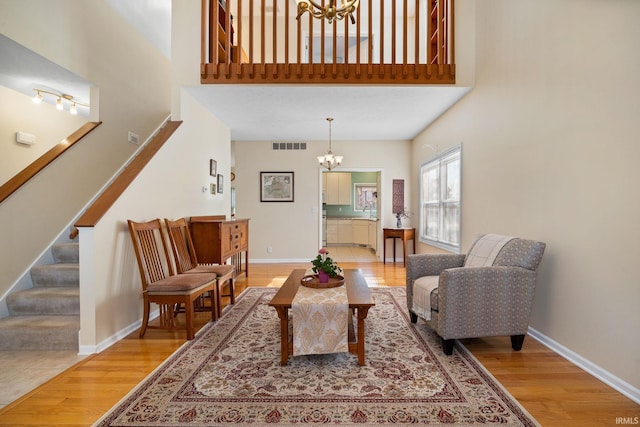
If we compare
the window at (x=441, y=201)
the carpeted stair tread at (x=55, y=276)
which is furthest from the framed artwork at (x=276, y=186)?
the carpeted stair tread at (x=55, y=276)

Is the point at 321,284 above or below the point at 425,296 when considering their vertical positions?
above

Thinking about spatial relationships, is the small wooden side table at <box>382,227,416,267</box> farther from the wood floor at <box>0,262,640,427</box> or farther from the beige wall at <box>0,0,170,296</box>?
the beige wall at <box>0,0,170,296</box>

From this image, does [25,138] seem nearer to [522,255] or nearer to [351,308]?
[351,308]

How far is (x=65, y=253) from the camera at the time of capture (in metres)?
3.17

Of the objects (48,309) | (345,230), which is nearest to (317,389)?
(48,309)

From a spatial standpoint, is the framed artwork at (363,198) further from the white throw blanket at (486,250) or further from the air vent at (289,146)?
the white throw blanket at (486,250)

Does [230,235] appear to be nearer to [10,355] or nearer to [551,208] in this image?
[10,355]

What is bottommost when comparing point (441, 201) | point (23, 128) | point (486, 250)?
point (486, 250)

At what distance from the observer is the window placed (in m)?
4.33

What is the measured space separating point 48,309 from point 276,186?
4243mm

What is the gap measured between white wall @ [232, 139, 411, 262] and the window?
0.89m

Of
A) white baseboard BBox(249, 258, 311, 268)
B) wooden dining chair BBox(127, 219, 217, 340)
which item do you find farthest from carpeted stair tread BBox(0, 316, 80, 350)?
white baseboard BBox(249, 258, 311, 268)

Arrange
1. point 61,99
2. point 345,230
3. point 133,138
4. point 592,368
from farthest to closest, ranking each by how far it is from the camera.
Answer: point 345,230, point 133,138, point 61,99, point 592,368

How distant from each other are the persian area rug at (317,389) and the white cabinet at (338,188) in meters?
7.26
